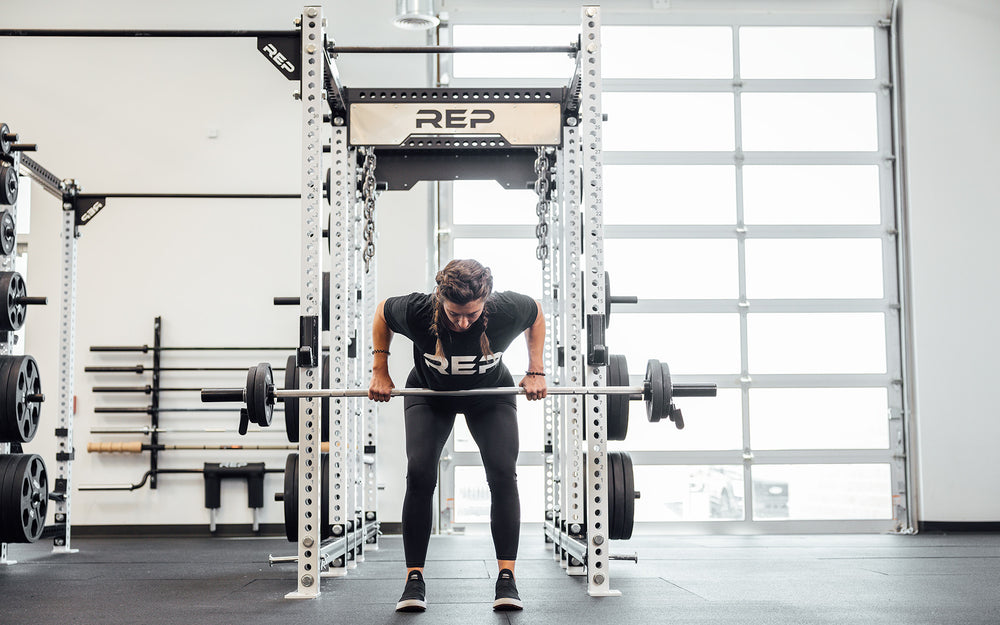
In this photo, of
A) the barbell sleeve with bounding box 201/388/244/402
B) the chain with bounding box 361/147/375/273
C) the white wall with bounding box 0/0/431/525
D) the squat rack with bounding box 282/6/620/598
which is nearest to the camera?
the barbell sleeve with bounding box 201/388/244/402

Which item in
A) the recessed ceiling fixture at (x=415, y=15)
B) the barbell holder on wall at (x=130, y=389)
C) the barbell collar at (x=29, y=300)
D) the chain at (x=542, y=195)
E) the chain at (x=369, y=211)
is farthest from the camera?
the barbell holder on wall at (x=130, y=389)

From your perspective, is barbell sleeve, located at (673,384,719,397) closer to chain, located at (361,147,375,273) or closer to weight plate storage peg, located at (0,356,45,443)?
chain, located at (361,147,375,273)

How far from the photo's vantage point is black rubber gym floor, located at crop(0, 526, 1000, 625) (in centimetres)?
277

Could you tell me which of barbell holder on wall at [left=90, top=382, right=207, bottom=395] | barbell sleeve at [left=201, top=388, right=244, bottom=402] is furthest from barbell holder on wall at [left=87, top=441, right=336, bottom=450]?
barbell sleeve at [left=201, top=388, right=244, bottom=402]

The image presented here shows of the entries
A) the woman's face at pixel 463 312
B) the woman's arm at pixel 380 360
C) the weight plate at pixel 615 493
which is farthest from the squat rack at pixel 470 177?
the woman's face at pixel 463 312

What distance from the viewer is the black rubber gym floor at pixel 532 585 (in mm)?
2773

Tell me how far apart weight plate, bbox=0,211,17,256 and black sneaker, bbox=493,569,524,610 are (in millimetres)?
2659

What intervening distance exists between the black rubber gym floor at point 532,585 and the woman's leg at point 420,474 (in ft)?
0.70

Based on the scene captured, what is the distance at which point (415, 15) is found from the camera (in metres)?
5.56

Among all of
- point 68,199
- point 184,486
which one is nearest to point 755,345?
point 184,486

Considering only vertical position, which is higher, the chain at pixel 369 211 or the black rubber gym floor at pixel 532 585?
the chain at pixel 369 211

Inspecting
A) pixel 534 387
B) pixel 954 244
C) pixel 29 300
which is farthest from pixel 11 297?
pixel 954 244

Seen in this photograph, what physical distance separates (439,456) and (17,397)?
6.65 ft

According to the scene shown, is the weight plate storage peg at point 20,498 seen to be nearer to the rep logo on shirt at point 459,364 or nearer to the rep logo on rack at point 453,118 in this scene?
the rep logo on shirt at point 459,364
